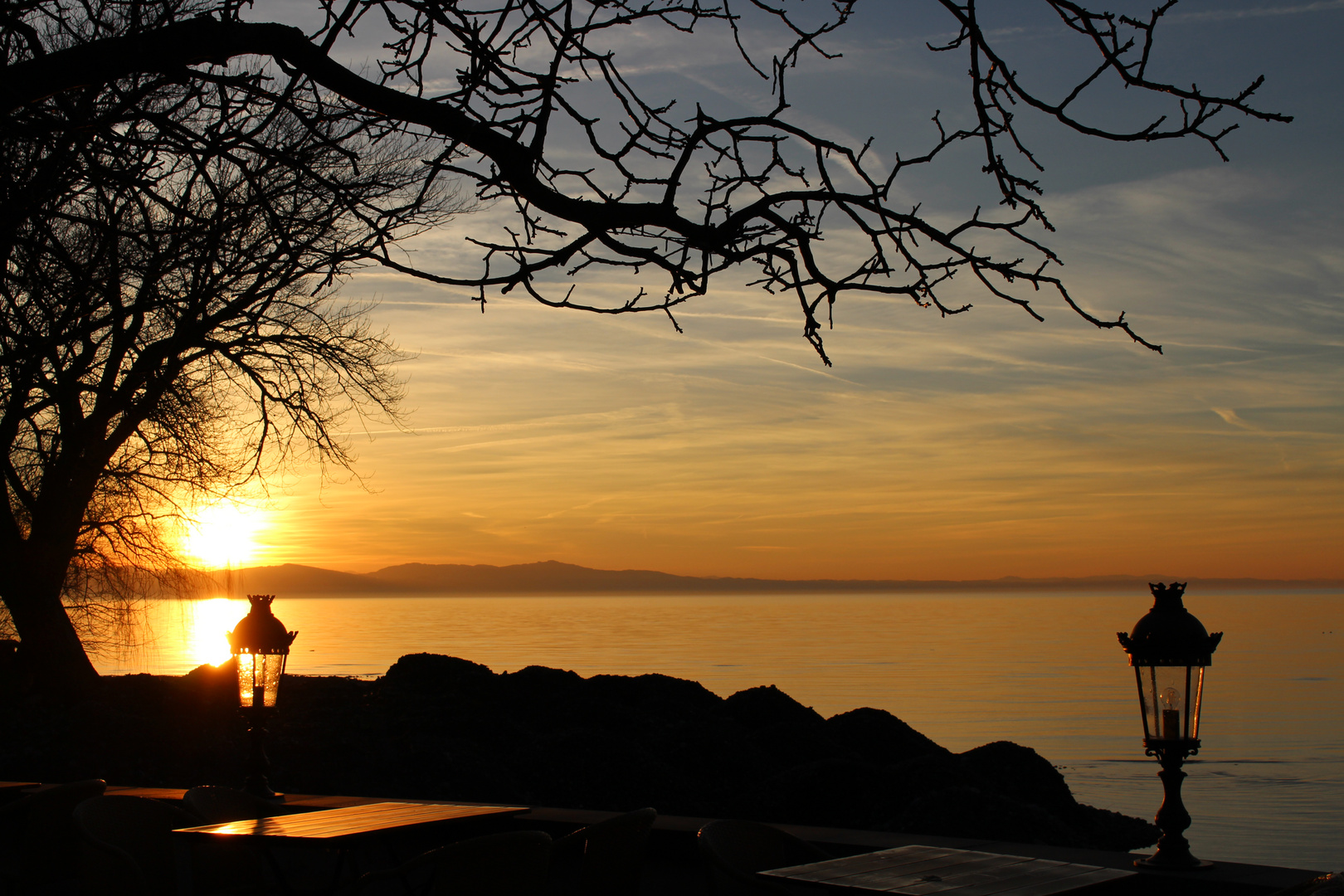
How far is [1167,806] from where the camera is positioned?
4910mm

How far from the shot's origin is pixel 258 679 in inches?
288

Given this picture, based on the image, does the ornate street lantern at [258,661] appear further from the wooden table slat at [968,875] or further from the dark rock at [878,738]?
the dark rock at [878,738]

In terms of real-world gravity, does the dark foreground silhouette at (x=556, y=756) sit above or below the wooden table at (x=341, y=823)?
below

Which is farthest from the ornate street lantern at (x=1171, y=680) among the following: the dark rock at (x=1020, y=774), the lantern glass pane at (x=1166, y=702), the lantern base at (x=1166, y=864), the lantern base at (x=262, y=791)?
the dark rock at (x=1020, y=774)

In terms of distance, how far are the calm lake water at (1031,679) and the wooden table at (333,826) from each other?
958cm

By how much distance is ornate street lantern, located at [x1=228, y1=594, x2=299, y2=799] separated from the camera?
720cm

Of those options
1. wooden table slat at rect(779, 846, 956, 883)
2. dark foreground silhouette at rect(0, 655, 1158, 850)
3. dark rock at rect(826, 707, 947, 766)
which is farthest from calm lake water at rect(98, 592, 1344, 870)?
wooden table slat at rect(779, 846, 956, 883)

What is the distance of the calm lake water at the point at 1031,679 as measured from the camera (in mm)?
22469

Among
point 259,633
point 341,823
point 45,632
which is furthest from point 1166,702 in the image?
point 45,632

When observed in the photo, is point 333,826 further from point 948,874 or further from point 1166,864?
point 1166,864

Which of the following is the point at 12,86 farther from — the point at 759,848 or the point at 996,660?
the point at 996,660

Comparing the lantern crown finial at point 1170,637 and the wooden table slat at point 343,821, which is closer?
the wooden table slat at point 343,821

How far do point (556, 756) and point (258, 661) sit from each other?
28.5 ft

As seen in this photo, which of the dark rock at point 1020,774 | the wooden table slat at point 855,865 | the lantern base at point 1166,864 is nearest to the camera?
the wooden table slat at point 855,865
